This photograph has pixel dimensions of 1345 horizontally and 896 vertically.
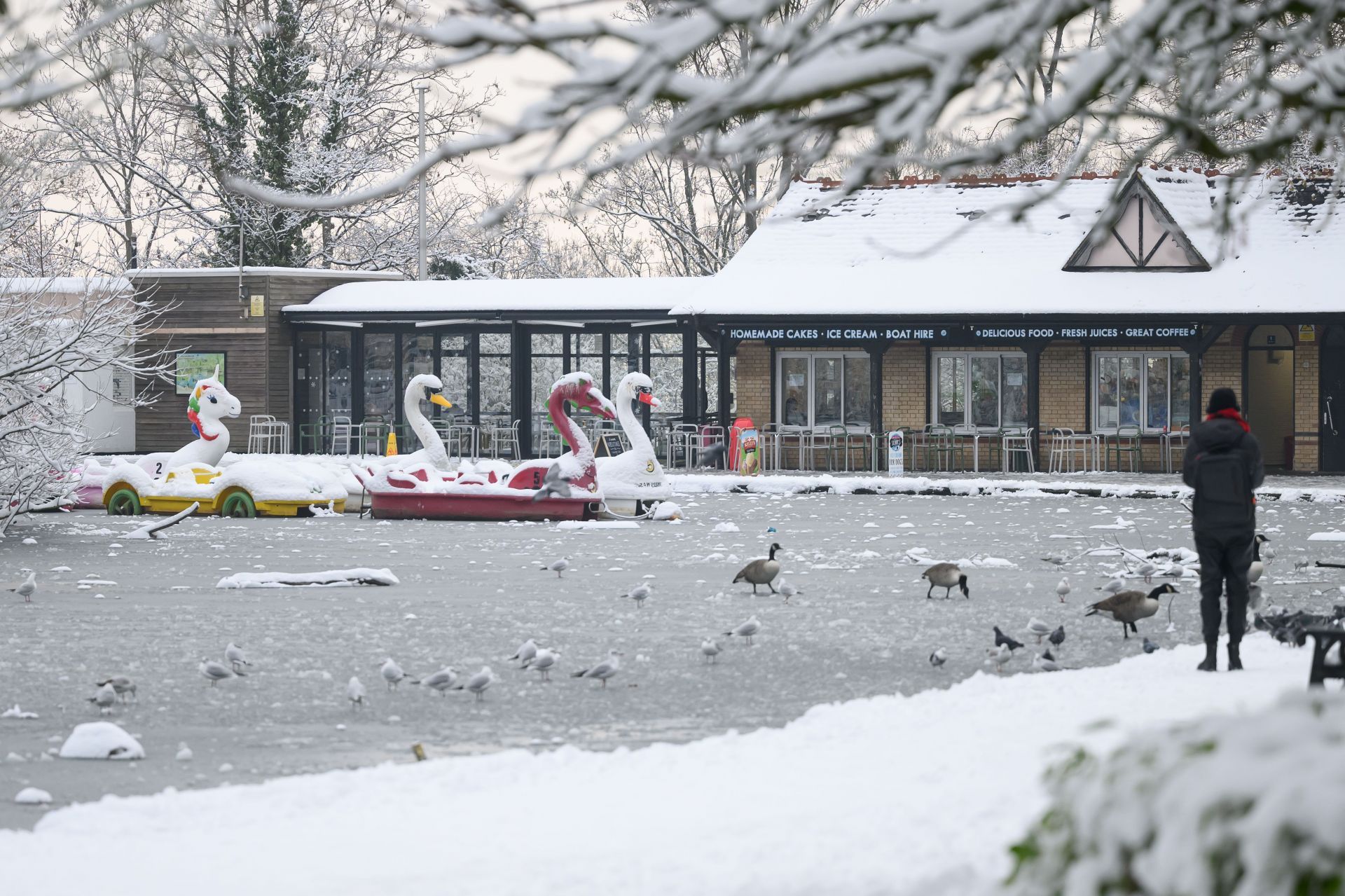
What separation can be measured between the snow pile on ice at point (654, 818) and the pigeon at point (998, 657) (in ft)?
6.09

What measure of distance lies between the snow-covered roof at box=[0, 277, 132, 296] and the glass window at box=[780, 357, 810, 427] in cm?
1226

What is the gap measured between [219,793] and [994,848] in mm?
3031

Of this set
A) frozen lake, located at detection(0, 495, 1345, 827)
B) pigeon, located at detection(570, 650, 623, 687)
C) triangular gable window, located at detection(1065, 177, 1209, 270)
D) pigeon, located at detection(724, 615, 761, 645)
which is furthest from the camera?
triangular gable window, located at detection(1065, 177, 1209, 270)

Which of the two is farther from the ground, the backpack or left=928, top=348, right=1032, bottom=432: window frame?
left=928, top=348, right=1032, bottom=432: window frame

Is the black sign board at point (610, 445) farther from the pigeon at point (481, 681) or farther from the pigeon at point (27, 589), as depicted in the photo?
the pigeon at point (481, 681)

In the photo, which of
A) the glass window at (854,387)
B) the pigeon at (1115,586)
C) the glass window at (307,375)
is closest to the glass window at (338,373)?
the glass window at (307,375)

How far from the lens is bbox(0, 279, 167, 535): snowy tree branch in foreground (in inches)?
722

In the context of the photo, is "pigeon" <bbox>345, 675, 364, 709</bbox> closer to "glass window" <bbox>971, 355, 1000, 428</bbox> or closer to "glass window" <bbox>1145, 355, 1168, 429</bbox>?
"glass window" <bbox>971, 355, 1000, 428</bbox>

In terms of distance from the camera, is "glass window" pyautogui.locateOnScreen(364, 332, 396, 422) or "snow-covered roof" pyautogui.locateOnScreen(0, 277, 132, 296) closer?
"snow-covered roof" pyautogui.locateOnScreen(0, 277, 132, 296)

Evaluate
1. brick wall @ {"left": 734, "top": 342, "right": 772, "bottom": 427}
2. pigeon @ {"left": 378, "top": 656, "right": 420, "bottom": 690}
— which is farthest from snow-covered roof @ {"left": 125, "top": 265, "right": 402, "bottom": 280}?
pigeon @ {"left": 378, "top": 656, "right": 420, "bottom": 690}

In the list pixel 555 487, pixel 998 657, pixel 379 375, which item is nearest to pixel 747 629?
pixel 998 657

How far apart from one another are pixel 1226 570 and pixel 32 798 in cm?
651

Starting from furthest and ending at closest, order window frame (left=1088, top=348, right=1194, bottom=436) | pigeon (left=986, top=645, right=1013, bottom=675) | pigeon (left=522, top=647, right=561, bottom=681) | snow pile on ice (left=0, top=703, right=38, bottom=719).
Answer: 1. window frame (left=1088, top=348, right=1194, bottom=436)
2. pigeon (left=986, top=645, right=1013, bottom=675)
3. pigeon (left=522, top=647, right=561, bottom=681)
4. snow pile on ice (left=0, top=703, right=38, bottom=719)

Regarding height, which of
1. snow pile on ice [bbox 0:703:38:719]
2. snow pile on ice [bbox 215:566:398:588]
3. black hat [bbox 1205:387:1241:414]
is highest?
black hat [bbox 1205:387:1241:414]
